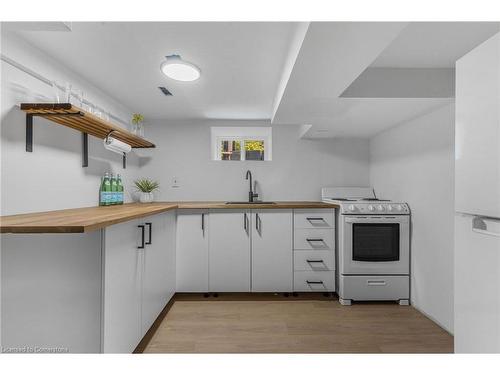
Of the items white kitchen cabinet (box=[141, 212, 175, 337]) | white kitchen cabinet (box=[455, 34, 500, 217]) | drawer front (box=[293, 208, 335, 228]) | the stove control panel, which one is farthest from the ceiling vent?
white kitchen cabinet (box=[455, 34, 500, 217])

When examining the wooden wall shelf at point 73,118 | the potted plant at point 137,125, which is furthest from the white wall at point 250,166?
the wooden wall shelf at point 73,118

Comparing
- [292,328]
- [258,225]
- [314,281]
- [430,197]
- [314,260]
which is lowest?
[292,328]

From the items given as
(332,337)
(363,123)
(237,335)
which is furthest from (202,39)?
(332,337)

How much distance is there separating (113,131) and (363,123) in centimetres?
231

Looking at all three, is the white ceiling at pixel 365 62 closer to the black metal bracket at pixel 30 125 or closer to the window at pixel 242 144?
the window at pixel 242 144

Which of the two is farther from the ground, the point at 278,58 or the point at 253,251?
the point at 278,58

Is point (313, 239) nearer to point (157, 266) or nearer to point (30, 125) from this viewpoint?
point (157, 266)

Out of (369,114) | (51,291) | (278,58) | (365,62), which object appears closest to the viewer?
(51,291)

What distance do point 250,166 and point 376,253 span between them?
173cm

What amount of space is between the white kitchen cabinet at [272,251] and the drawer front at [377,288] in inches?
22.7

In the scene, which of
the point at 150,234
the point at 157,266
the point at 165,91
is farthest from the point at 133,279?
the point at 165,91

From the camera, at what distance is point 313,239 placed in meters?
2.78

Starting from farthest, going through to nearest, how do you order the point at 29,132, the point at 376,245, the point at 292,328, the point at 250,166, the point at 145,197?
1. the point at 250,166
2. the point at 145,197
3. the point at 376,245
4. the point at 292,328
5. the point at 29,132

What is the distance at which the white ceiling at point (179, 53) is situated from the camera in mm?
1504
